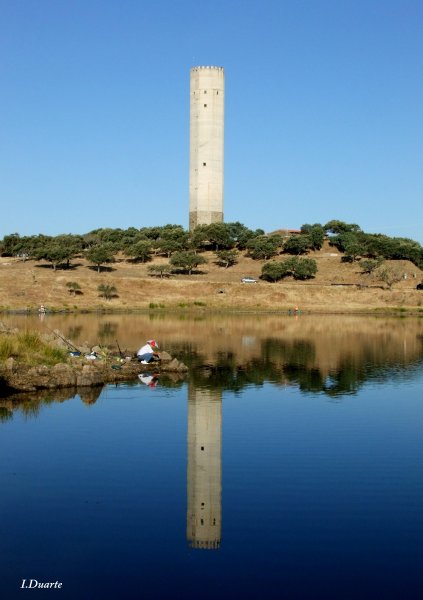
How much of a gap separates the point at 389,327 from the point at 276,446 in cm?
3789

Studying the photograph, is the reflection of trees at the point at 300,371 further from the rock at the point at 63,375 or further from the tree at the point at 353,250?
the tree at the point at 353,250

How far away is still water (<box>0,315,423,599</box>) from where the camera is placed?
10.3 meters

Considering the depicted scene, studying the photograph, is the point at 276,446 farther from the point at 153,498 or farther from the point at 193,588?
the point at 193,588

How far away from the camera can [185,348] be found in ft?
124

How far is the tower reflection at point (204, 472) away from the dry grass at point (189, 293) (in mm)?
44997

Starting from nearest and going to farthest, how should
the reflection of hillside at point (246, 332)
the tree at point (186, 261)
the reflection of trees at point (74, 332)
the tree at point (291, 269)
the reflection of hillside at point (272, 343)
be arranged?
the reflection of hillside at point (272, 343) → the reflection of hillside at point (246, 332) → the reflection of trees at point (74, 332) → the tree at point (291, 269) → the tree at point (186, 261)

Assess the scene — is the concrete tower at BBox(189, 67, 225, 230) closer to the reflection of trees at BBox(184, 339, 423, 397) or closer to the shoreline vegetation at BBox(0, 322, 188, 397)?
the reflection of trees at BBox(184, 339, 423, 397)

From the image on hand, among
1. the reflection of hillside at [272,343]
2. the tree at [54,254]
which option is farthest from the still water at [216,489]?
the tree at [54,254]

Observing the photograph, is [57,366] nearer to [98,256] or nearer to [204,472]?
[204,472]

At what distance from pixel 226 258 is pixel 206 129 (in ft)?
56.5

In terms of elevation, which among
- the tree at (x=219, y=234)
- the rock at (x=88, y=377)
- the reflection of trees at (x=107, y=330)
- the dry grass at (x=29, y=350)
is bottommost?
the rock at (x=88, y=377)

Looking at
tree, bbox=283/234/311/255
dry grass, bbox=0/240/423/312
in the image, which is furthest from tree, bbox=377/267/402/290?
tree, bbox=283/234/311/255

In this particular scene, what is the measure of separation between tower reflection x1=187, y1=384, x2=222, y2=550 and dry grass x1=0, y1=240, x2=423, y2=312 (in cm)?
4500

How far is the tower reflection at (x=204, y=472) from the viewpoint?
12.0m
